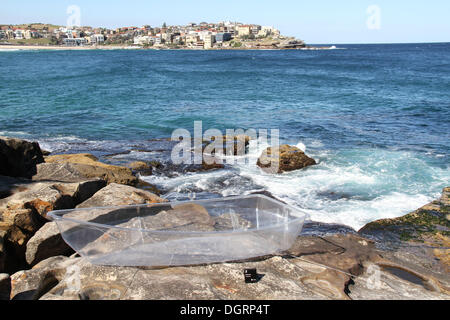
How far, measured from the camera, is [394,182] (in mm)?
13500

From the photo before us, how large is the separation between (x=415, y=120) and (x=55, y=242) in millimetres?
25254

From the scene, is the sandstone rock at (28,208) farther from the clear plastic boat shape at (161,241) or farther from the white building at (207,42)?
the white building at (207,42)

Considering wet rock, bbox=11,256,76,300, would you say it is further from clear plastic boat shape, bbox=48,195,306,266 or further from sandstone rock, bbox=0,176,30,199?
sandstone rock, bbox=0,176,30,199

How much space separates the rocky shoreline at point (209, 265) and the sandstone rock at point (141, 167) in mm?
3748

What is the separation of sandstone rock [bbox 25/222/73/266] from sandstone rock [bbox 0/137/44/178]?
4115 millimetres

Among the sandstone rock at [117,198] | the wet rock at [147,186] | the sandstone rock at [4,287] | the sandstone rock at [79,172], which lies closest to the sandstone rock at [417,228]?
the sandstone rock at [117,198]

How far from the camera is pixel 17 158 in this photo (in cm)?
1009

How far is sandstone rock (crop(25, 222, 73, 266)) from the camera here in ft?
21.0

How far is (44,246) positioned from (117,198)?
6.88 feet

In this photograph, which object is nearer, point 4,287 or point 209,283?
point 4,287

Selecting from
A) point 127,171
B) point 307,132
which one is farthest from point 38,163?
point 307,132

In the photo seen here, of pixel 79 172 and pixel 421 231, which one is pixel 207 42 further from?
pixel 421 231

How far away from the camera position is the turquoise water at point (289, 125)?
502 inches

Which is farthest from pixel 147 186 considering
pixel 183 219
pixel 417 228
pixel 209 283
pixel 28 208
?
pixel 417 228
